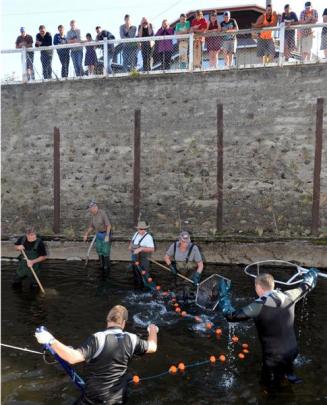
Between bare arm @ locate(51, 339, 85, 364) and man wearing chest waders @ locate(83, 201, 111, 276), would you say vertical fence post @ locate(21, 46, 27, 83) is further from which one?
bare arm @ locate(51, 339, 85, 364)

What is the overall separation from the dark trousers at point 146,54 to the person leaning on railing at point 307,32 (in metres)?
4.84

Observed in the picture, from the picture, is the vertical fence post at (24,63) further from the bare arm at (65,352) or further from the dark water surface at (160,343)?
the bare arm at (65,352)

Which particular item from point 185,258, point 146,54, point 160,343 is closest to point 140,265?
point 185,258

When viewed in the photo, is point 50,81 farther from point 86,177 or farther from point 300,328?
point 300,328

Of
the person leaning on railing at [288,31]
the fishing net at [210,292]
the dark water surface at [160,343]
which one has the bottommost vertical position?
the dark water surface at [160,343]

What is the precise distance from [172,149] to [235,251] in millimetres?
4094

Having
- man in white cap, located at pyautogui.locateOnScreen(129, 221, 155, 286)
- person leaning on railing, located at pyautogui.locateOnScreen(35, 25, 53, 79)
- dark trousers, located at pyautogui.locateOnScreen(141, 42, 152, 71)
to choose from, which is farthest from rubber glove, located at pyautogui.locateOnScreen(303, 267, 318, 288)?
person leaning on railing, located at pyautogui.locateOnScreen(35, 25, 53, 79)

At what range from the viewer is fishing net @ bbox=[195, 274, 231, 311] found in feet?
30.7

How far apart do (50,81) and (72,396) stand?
41.0 ft

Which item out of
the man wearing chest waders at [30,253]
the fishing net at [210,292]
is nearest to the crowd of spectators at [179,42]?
the man wearing chest waders at [30,253]

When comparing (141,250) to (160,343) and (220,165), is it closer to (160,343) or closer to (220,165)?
(160,343)

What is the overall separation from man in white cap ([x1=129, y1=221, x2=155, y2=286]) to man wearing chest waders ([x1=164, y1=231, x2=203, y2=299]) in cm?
93

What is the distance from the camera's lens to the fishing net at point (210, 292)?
9.37 meters

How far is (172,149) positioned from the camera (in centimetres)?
1518
